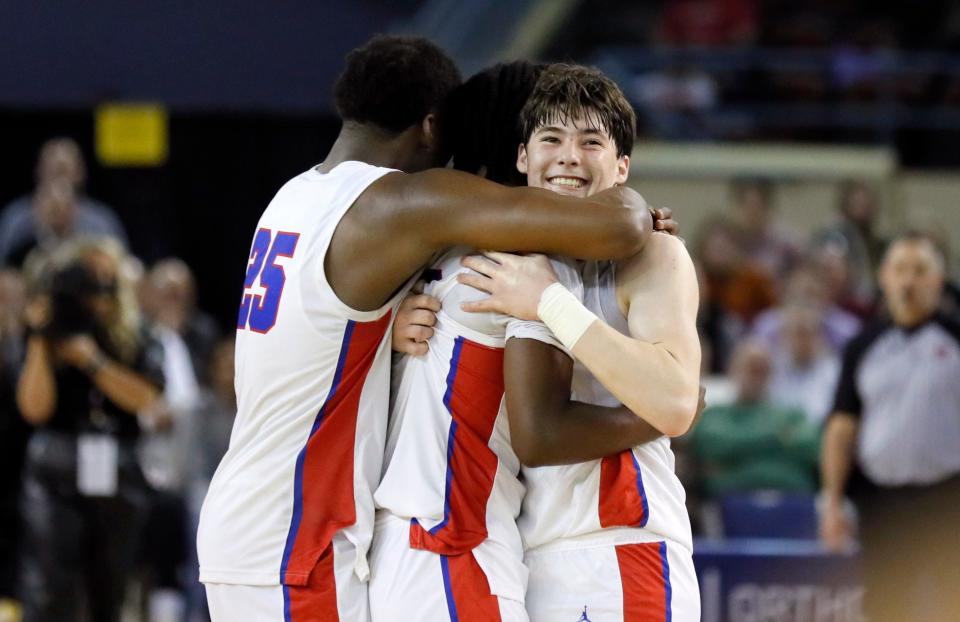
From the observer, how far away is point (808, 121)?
1122 centimetres

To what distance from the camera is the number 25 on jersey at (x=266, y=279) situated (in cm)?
336

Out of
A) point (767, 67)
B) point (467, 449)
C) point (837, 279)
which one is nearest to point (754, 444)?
point (837, 279)

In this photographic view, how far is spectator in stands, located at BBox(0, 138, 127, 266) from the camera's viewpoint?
8.93 meters

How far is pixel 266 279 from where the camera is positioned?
11.1ft

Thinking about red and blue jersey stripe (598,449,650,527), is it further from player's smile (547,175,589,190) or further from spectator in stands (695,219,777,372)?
spectator in stands (695,219,777,372)

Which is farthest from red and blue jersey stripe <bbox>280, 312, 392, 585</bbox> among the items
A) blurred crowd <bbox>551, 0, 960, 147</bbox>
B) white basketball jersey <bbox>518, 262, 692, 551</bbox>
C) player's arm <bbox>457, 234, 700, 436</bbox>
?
blurred crowd <bbox>551, 0, 960, 147</bbox>

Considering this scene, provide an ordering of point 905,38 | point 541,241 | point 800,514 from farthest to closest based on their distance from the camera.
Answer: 1. point 905,38
2. point 800,514
3. point 541,241

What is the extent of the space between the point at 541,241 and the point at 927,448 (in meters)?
3.88

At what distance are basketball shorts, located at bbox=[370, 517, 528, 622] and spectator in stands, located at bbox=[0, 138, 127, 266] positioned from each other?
6181 millimetres

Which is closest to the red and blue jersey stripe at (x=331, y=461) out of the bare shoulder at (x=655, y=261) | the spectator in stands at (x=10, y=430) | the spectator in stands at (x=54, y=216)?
the bare shoulder at (x=655, y=261)

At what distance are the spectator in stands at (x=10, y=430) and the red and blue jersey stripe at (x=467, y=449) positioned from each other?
178 inches

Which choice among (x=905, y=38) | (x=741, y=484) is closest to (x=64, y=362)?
(x=741, y=484)

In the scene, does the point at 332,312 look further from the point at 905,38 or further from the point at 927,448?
the point at 905,38

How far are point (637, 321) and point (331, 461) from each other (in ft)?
2.38
